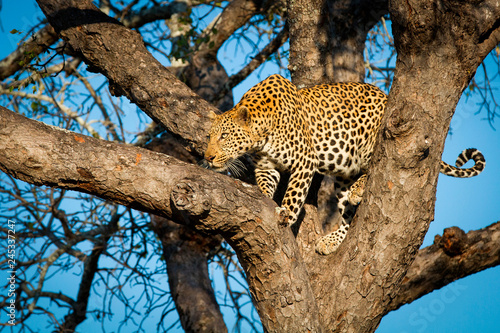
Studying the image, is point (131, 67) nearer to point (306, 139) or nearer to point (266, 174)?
point (266, 174)

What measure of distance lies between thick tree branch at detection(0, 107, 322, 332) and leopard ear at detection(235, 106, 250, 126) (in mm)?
1205

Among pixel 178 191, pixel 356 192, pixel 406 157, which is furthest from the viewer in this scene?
pixel 356 192

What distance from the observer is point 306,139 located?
523 cm

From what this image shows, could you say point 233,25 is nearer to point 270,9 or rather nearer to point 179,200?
point 270,9

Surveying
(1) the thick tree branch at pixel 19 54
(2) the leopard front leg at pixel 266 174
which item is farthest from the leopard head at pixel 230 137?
(1) the thick tree branch at pixel 19 54

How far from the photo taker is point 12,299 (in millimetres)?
6867

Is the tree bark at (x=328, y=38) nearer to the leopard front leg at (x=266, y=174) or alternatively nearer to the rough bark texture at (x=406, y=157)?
the leopard front leg at (x=266, y=174)

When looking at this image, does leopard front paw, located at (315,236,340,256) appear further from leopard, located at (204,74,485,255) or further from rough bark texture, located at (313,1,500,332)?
rough bark texture, located at (313,1,500,332)

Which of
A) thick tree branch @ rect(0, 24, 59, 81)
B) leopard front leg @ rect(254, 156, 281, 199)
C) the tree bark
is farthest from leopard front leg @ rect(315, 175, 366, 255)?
thick tree branch @ rect(0, 24, 59, 81)

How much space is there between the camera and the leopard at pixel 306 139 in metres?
5.12

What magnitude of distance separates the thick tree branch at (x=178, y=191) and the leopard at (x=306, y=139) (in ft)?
2.50

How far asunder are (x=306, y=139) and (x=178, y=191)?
7.00 feet

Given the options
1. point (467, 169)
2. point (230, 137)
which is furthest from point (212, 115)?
point (467, 169)

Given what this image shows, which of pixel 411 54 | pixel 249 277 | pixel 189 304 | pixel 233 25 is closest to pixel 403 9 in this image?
pixel 411 54
